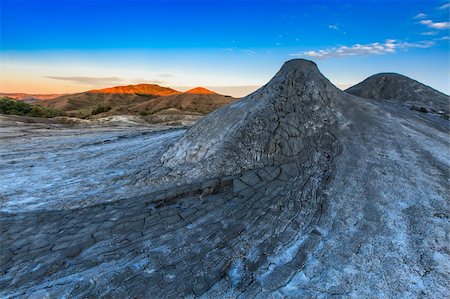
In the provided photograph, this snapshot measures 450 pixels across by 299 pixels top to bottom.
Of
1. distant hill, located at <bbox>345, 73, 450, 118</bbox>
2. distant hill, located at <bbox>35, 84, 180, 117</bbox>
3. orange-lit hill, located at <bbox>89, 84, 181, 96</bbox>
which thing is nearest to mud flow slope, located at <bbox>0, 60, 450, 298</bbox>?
distant hill, located at <bbox>345, 73, 450, 118</bbox>

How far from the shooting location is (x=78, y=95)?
80.9 meters

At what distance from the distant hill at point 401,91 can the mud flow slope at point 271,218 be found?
27.9 ft

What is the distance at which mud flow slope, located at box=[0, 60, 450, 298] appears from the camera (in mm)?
4746

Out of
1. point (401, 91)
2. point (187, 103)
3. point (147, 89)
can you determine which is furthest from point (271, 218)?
point (147, 89)

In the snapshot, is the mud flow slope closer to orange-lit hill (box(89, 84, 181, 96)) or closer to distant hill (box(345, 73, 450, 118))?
distant hill (box(345, 73, 450, 118))

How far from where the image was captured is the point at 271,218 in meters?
6.08

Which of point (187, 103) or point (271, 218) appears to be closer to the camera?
point (271, 218)

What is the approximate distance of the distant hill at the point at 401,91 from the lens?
674 inches

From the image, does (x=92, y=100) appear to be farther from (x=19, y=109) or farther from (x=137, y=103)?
(x=19, y=109)

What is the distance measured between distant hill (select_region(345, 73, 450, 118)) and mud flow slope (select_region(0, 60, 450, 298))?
335 inches

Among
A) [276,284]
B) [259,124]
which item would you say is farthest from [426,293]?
[259,124]

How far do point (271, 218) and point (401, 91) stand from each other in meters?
15.2

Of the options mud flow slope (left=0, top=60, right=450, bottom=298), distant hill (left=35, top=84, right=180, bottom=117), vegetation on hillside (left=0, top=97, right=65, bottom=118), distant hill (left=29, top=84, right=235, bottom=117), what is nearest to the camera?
mud flow slope (left=0, top=60, right=450, bottom=298)

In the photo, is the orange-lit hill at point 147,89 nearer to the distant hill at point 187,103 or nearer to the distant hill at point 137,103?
the distant hill at point 137,103
